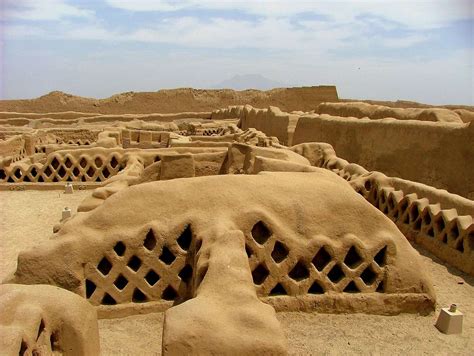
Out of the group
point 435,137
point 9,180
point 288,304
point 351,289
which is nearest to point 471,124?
point 435,137

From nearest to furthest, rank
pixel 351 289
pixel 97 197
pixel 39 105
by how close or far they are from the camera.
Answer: pixel 351 289 → pixel 97 197 → pixel 39 105

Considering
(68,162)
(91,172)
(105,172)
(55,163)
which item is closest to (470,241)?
(105,172)

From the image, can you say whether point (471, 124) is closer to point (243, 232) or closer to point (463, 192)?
point (463, 192)

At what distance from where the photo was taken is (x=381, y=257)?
6117 millimetres

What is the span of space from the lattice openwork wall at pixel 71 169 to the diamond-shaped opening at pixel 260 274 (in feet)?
26.0

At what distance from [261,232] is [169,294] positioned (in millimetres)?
1438

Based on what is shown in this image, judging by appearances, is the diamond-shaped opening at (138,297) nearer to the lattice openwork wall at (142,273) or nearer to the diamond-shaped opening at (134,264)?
the lattice openwork wall at (142,273)

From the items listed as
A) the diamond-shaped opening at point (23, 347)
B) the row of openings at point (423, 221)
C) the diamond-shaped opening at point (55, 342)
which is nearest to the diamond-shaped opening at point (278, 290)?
the diamond-shaped opening at point (55, 342)

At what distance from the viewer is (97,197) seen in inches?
289

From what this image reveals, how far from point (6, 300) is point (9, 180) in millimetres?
9626

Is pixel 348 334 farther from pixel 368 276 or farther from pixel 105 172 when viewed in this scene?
pixel 105 172

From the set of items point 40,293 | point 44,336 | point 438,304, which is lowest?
point 438,304

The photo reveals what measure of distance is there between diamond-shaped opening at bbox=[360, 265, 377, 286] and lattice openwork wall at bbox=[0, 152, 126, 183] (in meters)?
8.43

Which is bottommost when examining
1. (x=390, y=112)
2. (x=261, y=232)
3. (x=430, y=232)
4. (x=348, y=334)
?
(x=348, y=334)
